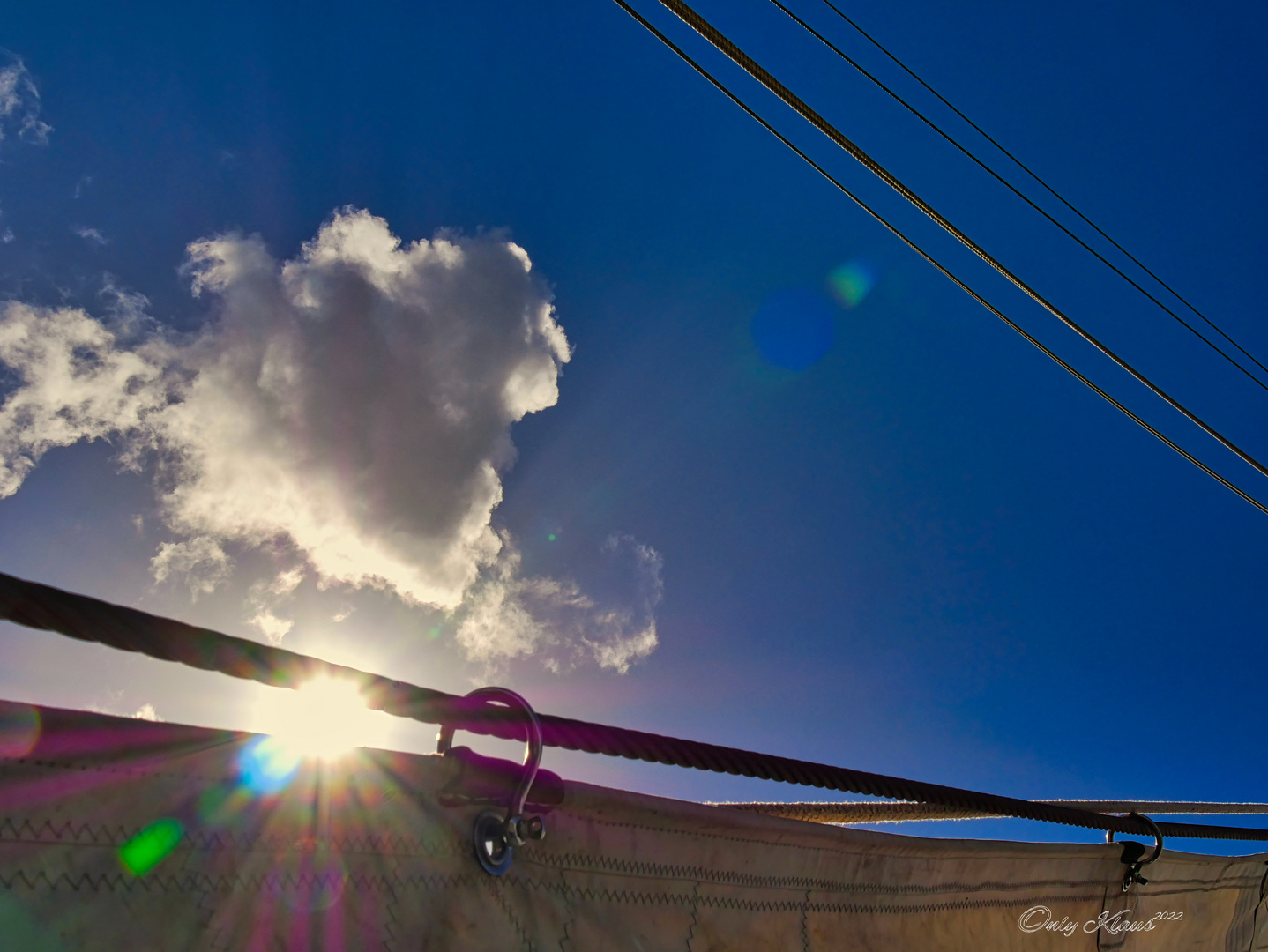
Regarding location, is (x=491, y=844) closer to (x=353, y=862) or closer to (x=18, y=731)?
(x=353, y=862)

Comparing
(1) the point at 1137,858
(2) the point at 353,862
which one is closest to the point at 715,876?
(2) the point at 353,862

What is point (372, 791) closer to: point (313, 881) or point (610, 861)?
point (313, 881)

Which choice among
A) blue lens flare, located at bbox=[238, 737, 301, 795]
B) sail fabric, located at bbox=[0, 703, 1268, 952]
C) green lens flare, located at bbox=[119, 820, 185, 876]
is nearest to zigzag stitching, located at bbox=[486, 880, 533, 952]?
sail fabric, located at bbox=[0, 703, 1268, 952]

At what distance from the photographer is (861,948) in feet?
7.57

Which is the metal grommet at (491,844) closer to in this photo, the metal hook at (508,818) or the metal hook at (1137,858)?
the metal hook at (508,818)

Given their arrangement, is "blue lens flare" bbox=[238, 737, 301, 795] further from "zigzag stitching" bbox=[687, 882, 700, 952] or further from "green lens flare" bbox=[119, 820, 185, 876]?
"zigzag stitching" bbox=[687, 882, 700, 952]

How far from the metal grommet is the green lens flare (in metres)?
0.54

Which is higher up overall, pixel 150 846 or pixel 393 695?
pixel 393 695

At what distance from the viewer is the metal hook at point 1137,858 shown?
331 centimetres

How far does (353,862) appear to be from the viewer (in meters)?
1.33

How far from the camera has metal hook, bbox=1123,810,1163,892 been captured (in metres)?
3.31

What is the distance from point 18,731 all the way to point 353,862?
1.96 ft

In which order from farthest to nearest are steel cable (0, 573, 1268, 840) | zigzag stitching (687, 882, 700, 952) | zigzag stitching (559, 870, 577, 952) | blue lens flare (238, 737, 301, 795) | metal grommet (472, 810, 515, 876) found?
zigzag stitching (687, 882, 700, 952) → zigzag stitching (559, 870, 577, 952) → metal grommet (472, 810, 515, 876) → blue lens flare (238, 737, 301, 795) → steel cable (0, 573, 1268, 840)

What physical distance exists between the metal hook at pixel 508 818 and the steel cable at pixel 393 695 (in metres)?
0.03
